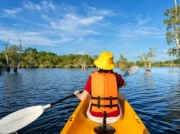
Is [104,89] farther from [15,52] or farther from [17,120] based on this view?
[15,52]

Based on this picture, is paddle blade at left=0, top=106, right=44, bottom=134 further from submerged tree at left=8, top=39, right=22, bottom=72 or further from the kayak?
submerged tree at left=8, top=39, right=22, bottom=72

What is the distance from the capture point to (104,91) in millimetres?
4918

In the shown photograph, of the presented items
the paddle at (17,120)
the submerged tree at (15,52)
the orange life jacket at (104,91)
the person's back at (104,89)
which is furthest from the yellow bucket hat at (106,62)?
the submerged tree at (15,52)

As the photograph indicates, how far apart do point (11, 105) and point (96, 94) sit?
26.6ft

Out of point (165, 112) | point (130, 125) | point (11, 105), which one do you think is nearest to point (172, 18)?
point (165, 112)

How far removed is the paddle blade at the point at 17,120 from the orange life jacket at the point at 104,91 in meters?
1.79

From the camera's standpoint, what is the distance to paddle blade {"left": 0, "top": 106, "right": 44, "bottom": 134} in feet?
16.8

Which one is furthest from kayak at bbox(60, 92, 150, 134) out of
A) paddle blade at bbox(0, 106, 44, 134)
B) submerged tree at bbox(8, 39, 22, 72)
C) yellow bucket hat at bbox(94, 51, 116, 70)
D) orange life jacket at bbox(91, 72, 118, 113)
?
submerged tree at bbox(8, 39, 22, 72)

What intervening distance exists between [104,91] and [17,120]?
241cm

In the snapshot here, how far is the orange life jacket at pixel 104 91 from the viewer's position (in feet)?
16.2

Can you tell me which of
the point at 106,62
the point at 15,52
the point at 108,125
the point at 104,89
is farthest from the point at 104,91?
the point at 15,52

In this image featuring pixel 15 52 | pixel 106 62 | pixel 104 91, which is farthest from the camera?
pixel 15 52

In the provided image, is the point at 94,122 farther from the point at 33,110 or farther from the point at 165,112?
the point at 165,112

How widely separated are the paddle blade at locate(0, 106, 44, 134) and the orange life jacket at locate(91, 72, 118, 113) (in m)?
1.79
